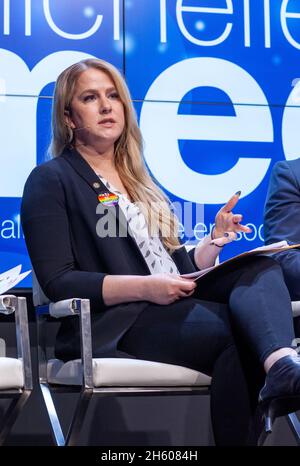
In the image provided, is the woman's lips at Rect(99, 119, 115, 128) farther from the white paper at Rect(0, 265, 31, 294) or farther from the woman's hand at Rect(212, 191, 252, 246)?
the white paper at Rect(0, 265, 31, 294)

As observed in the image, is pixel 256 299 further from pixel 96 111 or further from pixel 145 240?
pixel 96 111

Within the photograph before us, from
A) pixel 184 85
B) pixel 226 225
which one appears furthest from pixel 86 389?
pixel 184 85

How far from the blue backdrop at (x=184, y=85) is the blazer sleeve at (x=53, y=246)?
883 mm

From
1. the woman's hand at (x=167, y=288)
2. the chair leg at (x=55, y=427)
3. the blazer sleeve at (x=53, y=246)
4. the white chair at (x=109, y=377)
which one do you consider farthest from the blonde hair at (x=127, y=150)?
the chair leg at (x=55, y=427)

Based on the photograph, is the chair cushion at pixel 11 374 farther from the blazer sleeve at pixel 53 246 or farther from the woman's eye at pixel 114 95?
the woman's eye at pixel 114 95

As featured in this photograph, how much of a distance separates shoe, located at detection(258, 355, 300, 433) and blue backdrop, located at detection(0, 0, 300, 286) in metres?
1.53

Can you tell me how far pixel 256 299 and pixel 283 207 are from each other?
0.94 metres

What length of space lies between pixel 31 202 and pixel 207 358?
74cm

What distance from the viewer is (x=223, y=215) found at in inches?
97.3
